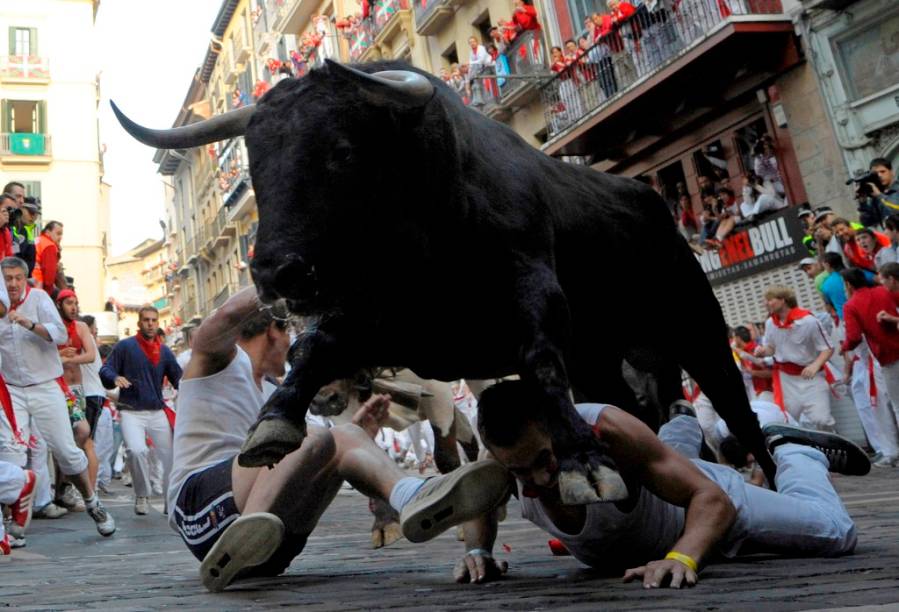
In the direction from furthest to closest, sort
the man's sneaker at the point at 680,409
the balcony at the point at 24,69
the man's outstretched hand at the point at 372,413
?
the balcony at the point at 24,69 < the man's sneaker at the point at 680,409 < the man's outstretched hand at the point at 372,413

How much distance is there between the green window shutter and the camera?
44.7 meters

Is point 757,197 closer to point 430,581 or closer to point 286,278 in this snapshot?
point 430,581

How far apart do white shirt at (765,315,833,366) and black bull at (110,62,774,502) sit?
7.60m

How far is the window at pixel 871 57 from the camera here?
50.1 feet

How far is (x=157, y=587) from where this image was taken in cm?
433

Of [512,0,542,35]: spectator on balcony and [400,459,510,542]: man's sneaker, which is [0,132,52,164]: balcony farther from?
[400,459,510,542]: man's sneaker

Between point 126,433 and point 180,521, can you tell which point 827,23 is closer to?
point 126,433

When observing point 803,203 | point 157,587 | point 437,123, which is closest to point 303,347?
point 437,123

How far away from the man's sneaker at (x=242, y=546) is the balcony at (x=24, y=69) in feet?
149

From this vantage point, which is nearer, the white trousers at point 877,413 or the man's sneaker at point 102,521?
the man's sneaker at point 102,521

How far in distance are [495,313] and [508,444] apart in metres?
0.46

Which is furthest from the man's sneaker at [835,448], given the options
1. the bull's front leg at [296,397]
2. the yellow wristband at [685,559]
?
the bull's front leg at [296,397]

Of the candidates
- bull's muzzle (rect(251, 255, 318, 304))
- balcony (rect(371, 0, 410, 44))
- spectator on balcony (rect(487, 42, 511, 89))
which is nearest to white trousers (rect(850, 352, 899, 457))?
bull's muzzle (rect(251, 255, 318, 304))

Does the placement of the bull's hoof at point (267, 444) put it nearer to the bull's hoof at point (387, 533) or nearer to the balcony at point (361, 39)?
the bull's hoof at point (387, 533)
